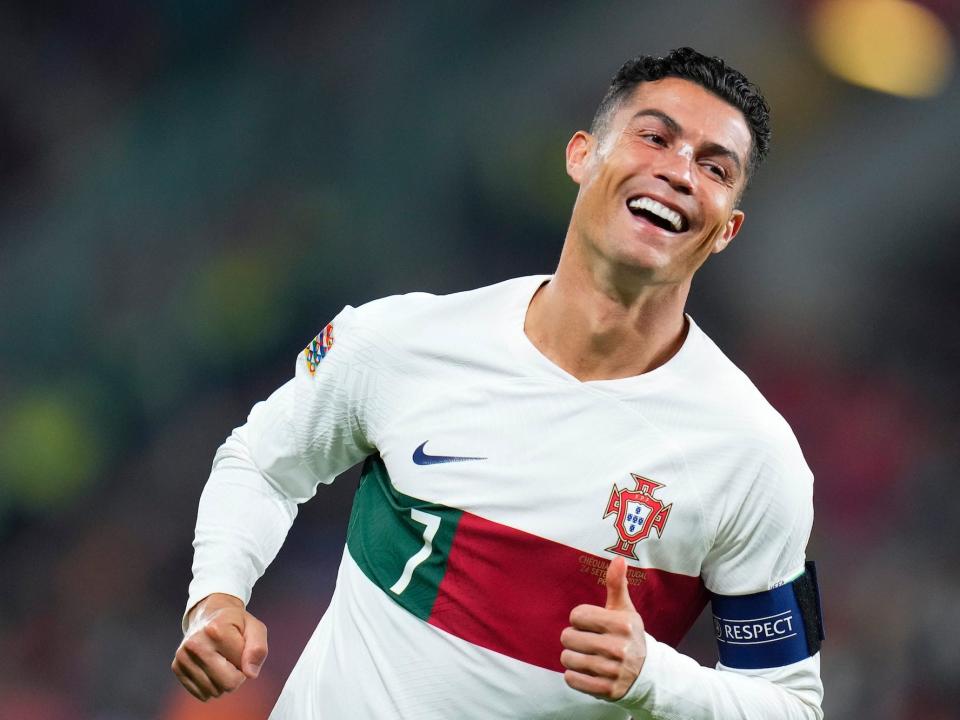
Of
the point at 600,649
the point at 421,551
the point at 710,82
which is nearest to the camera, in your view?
the point at 600,649

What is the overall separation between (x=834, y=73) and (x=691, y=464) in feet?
9.24

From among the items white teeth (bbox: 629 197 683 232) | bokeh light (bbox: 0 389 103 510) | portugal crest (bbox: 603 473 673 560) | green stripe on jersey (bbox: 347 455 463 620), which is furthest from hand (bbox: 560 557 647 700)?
bokeh light (bbox: 0 389 103 510)

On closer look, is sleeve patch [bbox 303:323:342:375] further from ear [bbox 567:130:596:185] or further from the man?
ear [bbox 567:130:596:185]

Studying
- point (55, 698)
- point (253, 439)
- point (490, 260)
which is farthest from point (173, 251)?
point (253, 439)

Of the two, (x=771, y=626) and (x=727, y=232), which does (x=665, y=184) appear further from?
(x=771, y=626)

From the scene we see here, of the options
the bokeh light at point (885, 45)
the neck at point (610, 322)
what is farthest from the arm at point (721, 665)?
the bokeh light at point (885, 45)

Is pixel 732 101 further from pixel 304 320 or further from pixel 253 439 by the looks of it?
pixel 304 320

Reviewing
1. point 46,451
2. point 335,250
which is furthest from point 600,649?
point 46,451

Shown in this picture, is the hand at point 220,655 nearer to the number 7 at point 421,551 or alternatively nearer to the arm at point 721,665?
the number 7 at point 421,551

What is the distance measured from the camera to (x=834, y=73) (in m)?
4.20

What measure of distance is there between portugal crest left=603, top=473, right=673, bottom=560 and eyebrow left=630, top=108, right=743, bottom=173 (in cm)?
57

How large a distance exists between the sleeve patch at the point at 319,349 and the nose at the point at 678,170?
63 cm

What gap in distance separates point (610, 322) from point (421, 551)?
486mm

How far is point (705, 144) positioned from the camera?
6.42ft
